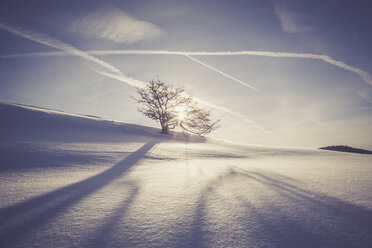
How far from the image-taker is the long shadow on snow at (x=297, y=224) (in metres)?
1.15

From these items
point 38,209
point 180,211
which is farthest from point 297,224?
point 38,209

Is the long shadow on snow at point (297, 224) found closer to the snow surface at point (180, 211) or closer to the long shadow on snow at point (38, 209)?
the snow surface at point (180, 211)

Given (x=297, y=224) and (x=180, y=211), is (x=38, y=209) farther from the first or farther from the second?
(x=297, y=224)

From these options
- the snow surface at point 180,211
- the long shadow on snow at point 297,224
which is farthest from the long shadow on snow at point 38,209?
the long shadow on snow at point 297,224

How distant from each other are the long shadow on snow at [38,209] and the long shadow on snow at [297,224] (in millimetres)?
1183

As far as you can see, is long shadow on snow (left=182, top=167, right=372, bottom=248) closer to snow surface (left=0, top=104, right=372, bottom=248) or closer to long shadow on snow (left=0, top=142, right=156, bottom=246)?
snow surface (left=0, top=104, right=372, bottom=248)

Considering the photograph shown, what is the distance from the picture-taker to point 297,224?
1.34 m

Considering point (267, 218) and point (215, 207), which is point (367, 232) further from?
point (215, 207)

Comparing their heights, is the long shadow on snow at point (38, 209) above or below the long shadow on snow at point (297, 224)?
below

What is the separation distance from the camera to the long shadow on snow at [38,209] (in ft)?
3.82

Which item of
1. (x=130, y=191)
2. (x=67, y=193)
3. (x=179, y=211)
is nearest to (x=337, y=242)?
(x=179, y=211)

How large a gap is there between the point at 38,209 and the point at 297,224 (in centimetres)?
Answer: 237

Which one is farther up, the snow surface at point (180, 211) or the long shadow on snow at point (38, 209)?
the snow surface at point (180, 211)

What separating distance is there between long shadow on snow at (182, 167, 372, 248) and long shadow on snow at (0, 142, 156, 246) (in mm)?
1183
